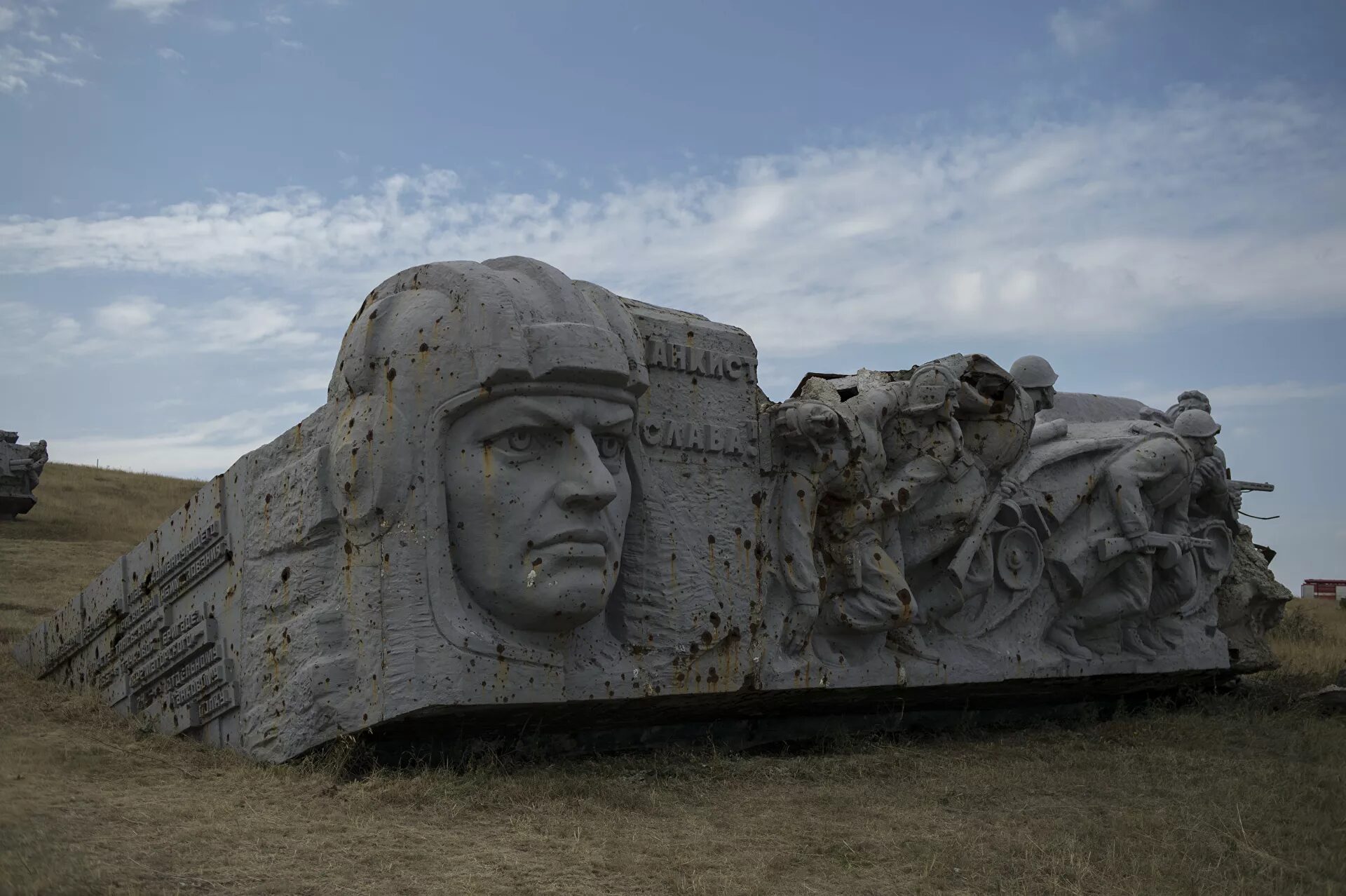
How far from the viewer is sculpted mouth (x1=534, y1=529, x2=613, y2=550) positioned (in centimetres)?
511

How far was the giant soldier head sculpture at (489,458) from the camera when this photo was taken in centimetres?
505

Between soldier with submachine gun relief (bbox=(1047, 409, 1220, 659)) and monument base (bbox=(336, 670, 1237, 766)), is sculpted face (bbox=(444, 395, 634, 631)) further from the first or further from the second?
soldier with submachine gun relief (bbox=(1047, 409, 1220, 659))

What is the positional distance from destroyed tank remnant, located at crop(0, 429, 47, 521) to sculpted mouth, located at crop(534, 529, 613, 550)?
Result: 11.4 m

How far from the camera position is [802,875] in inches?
169

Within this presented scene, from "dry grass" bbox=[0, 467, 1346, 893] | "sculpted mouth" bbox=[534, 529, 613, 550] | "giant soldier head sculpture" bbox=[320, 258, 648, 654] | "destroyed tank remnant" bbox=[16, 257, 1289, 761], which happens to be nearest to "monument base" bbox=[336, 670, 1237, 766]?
"destroyed tank remnant" bbox=[16, 257, 1289, 761]

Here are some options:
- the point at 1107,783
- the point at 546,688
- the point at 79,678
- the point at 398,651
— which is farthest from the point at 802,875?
the point at 79,678

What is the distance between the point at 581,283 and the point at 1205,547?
4.62m

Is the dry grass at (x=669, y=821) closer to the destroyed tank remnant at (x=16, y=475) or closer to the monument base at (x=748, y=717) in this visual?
the monument base at (x=748, y=717)

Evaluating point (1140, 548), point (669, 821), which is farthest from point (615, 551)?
point (1140, 548)

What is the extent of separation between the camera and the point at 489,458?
16.8 feet

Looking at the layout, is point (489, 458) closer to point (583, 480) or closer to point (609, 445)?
point (583, 480)

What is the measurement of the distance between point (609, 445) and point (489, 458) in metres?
0.54

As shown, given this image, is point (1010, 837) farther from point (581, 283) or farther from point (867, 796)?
point (581, 283)

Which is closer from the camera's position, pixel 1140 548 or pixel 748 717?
pixel 748 717
